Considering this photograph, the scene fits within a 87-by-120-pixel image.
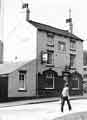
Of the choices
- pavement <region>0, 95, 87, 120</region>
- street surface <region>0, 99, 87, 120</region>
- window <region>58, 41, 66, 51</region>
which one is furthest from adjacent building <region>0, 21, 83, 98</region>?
street surface <region>0, 99, 87, 120</region>

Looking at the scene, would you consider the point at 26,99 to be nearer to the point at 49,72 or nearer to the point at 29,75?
the point at 29,75

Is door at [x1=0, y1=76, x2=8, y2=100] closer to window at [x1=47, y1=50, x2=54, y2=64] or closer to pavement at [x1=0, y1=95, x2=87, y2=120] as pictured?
pavement at [x1=0, y1=95, x2=87, y2=120]

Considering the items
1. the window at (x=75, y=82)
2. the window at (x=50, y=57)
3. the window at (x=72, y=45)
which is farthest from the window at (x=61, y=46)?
the window at (x=75, y=82)

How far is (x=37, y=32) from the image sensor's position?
29.4 m

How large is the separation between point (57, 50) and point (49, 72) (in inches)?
142

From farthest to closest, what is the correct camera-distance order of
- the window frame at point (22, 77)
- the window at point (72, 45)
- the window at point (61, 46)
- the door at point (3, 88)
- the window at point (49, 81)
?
the window at point (72, 45) < the window at point (61, 46) < the window at point (49, 81) < the window frame at point (22, 77) < the door at point (3, 88)

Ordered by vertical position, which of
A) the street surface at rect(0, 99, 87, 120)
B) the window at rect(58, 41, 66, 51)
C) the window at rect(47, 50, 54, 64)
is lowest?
the street surface at rect(0, 99, 87, 120)

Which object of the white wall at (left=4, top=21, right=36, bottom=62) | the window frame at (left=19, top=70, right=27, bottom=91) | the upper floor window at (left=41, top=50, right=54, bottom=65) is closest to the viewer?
the window frame at (left=19, top=70, right=27, bottom=91)

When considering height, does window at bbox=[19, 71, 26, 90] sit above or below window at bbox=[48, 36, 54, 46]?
below

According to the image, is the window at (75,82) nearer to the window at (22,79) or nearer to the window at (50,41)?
the window at (50,41)

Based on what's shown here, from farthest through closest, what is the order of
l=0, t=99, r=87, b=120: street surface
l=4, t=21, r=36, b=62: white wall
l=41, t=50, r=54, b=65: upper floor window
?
1. l=4, t=21, r=36, b=62: white wall
2. l=41, t=50, r=54, b=65: upper floor window
3. l=0, t=99, r=87, b=120: street surface

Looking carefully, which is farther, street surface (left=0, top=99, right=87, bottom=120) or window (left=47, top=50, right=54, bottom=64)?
window (left=47, top=50, right=54, bottom=64)

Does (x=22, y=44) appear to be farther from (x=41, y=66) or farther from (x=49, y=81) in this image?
(x=49, y=81)

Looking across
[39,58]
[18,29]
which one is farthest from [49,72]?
[18,29]
